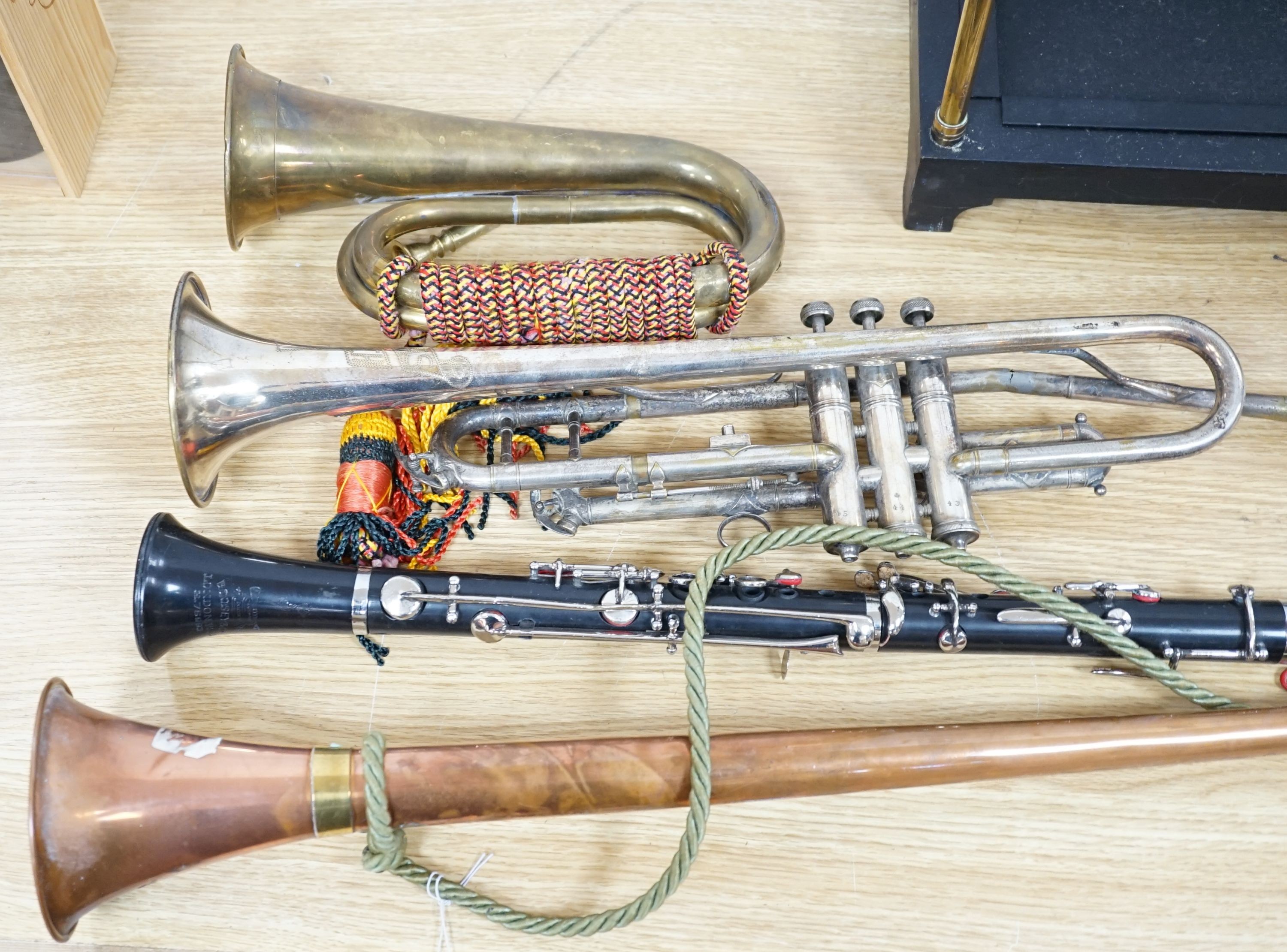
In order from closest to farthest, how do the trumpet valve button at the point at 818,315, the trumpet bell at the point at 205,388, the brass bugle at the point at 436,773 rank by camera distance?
the brass bugle at the point at 436,773, the trumpet bell at the point at 205,388, the trumpet valve button at the point at 818,315

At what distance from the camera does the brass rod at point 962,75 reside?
4.48ft

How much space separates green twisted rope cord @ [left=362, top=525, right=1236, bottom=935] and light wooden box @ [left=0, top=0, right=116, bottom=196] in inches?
39.4

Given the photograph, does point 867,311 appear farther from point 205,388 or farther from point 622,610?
point 205,388

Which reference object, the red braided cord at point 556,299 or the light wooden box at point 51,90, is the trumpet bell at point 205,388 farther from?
the light wooden box at point 51,90

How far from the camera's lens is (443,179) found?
5.09ft

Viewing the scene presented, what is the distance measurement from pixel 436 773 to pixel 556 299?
61 cm

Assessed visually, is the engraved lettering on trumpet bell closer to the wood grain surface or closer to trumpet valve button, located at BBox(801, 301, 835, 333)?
the wood grain surface

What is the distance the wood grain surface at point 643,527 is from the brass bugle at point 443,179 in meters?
0.08

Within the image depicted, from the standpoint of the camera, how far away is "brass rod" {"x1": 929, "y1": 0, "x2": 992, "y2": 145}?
4.48ft

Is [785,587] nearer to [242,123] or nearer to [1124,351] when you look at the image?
[1124,351]

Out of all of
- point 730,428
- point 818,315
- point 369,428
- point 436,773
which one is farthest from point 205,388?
point 818,315

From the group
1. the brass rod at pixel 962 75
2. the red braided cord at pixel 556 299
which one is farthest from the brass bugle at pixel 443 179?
the brass rod at pixel 962 75

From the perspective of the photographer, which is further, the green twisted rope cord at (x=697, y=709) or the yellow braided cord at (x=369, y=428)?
the yellow braided cord at (x=369, y=428)

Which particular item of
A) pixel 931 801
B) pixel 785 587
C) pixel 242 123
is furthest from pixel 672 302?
pixel 931 801
